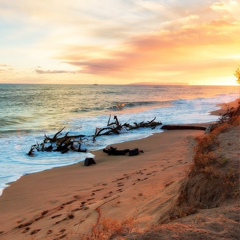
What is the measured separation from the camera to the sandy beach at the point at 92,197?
6.00 m

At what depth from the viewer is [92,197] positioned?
820cm

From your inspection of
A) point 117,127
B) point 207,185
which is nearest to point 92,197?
point 207,185

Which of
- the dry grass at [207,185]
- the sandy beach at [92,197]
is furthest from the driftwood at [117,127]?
the dry grass at [207,185]

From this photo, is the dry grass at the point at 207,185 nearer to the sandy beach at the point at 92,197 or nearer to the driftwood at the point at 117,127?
the sandy beach at the point at 92,197

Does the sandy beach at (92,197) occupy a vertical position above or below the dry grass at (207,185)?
below

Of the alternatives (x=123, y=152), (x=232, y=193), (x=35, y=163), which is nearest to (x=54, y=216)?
(x=232, y=193)

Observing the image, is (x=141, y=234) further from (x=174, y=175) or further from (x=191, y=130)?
(x=191, y=130)

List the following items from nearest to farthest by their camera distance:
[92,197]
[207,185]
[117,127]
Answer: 1. [207,185]
2. [92,197]
3. [117,127]

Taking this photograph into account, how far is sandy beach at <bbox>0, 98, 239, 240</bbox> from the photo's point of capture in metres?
6.00

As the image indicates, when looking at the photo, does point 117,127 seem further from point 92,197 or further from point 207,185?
point 207,185

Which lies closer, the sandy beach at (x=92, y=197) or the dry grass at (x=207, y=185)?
the dry grass at (x=207, y=185)

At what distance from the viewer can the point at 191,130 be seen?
2225cm

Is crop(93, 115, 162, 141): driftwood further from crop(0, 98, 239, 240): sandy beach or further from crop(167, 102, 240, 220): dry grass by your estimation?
crop(167, 102, 240, 220): dry grass

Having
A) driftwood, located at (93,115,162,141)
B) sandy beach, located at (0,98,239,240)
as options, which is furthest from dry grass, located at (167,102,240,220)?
driftwood, located at (93,115,162,141)
